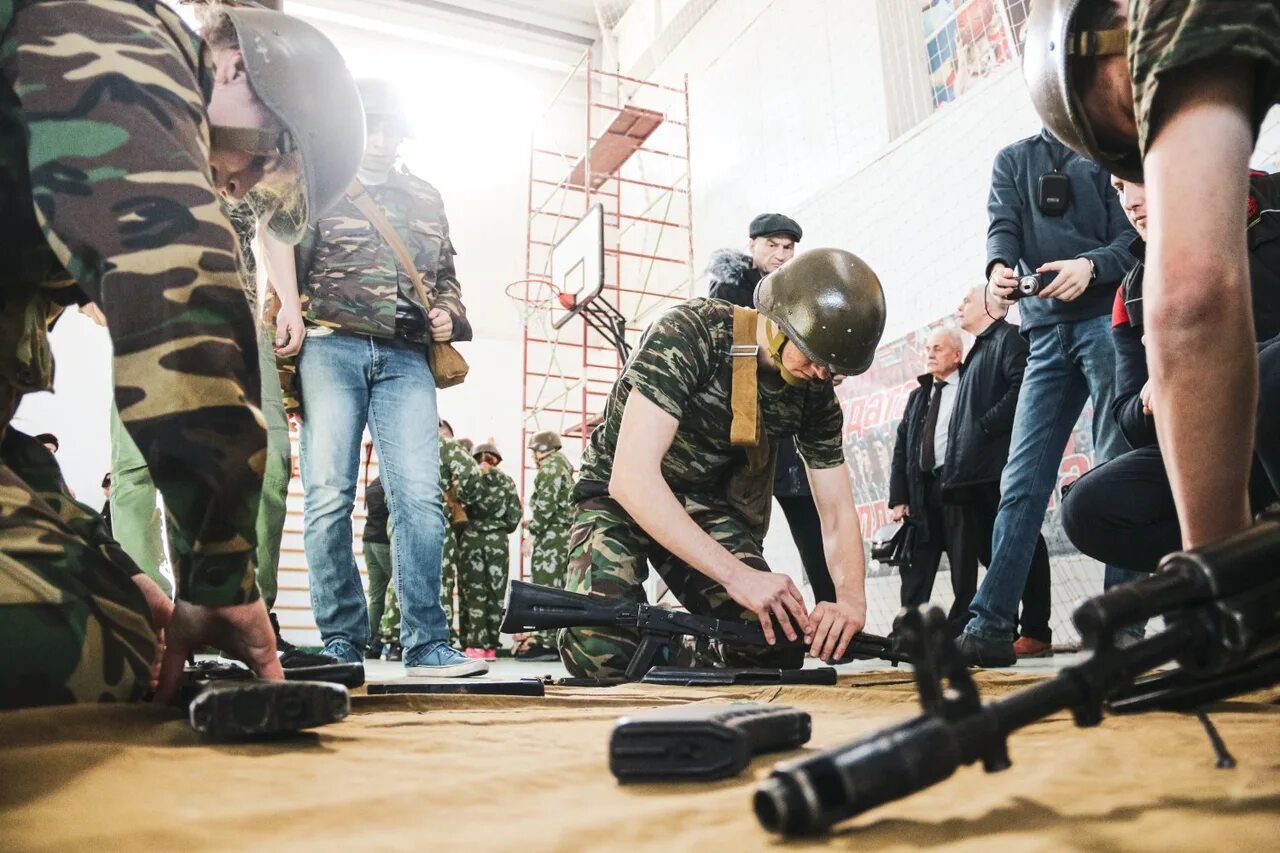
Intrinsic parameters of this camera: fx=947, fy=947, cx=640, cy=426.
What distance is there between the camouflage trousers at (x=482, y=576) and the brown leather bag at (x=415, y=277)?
12.9ft

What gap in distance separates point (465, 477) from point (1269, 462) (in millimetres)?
5339

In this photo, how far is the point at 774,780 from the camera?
1.72 ft

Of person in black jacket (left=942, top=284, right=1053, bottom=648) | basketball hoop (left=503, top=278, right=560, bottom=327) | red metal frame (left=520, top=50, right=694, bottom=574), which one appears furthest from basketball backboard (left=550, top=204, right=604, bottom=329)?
person in black jacket (left=942, top=284, right=1053, bottom=648)

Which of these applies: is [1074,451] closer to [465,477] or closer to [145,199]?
[465,477]

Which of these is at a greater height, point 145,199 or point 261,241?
point 261,241

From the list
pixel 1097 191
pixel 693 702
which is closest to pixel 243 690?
pixel 693 702

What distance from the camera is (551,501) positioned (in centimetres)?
655

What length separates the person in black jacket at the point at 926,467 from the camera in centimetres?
430

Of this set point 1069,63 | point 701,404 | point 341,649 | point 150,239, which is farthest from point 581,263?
point 150,239

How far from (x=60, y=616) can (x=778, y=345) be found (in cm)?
187

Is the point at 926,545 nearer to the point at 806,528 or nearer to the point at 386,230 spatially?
the point at 806,528

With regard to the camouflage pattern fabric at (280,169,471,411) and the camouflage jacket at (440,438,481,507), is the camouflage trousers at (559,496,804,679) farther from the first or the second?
the camouflage jacket at (440,438,481,507)

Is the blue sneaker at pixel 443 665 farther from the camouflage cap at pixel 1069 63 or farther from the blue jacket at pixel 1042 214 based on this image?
the blue jacket at pixel 1042 214

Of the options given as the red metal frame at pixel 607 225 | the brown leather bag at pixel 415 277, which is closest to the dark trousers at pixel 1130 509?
the brown leather bag at pixel 415 277
